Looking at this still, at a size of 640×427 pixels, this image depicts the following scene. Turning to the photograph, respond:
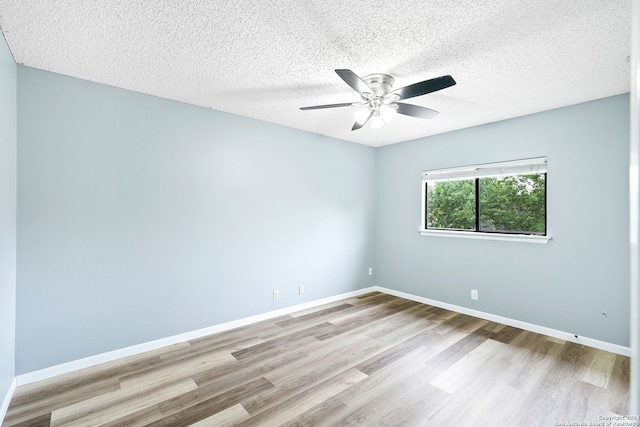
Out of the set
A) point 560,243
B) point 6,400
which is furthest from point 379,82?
point 6,400

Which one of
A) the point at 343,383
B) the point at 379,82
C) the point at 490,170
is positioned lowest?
the point at 343,383

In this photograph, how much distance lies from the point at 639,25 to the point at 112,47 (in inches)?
108

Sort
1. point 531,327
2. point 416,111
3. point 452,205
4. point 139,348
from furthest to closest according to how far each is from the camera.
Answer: point 452,205 → point 531,327 → point 139,348 → point 416,111

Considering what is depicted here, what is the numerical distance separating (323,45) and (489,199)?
2.93 metres

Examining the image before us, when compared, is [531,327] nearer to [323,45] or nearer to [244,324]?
[244,324]

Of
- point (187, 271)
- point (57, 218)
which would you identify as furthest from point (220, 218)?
point (57, 218)

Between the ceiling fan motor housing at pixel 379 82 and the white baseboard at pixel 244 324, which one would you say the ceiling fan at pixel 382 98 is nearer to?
the ceiling fan motor housing at pixel 379 82

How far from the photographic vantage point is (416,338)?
3191 mm

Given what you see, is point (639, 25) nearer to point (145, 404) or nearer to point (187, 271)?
point (145, 404)

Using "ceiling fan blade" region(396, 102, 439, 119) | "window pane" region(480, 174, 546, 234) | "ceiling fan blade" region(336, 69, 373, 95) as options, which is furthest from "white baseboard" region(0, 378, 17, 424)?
"window pane" region(480, 174, 546, 234)

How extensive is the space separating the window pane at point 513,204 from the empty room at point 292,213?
0.02 m

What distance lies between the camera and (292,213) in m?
4.01

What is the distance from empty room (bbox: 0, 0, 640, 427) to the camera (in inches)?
79.1

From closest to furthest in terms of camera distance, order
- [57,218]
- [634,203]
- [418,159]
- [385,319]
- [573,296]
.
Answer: [634,203]
[57,218]
[573,296]
[385,319]
[418,159]
